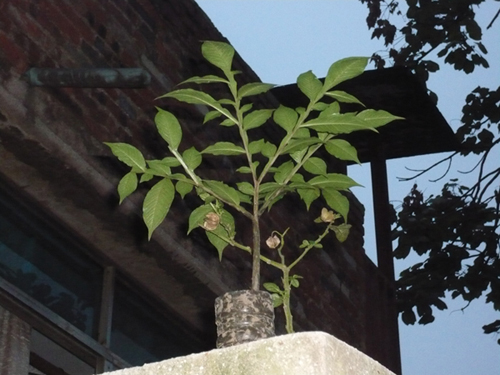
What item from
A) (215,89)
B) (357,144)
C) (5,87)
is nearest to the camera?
(5,87)

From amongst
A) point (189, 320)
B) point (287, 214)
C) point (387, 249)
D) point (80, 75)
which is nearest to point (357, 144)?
point (387, 249)

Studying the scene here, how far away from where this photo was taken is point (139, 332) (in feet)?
13.1

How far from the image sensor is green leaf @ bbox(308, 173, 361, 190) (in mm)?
1980

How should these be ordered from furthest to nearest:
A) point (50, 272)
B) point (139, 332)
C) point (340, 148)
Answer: point (139, 332) → point (50, 272) → point (340, 148)

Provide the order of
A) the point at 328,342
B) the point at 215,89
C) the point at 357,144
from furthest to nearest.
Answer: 1. the point at 357,144
2. the point at 215,89
3. the point at 328,342

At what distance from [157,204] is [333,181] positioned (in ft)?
1.24

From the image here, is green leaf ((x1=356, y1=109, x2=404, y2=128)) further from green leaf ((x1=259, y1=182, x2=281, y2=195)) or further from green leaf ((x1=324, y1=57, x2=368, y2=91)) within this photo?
green leaf ((x1=259, y1=182, x2=281, y2=195))

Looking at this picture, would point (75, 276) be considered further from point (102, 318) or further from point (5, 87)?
point (5, 87)

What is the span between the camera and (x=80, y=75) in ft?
11.0

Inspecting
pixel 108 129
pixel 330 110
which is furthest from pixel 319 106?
pixel 108 129

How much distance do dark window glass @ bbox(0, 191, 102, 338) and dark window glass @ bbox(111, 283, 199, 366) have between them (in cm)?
15

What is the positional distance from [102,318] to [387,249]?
2549 mm

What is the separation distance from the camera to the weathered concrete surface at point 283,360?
146 cm

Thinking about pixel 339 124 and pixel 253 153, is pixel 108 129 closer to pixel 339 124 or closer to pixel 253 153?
pixel 253 153
